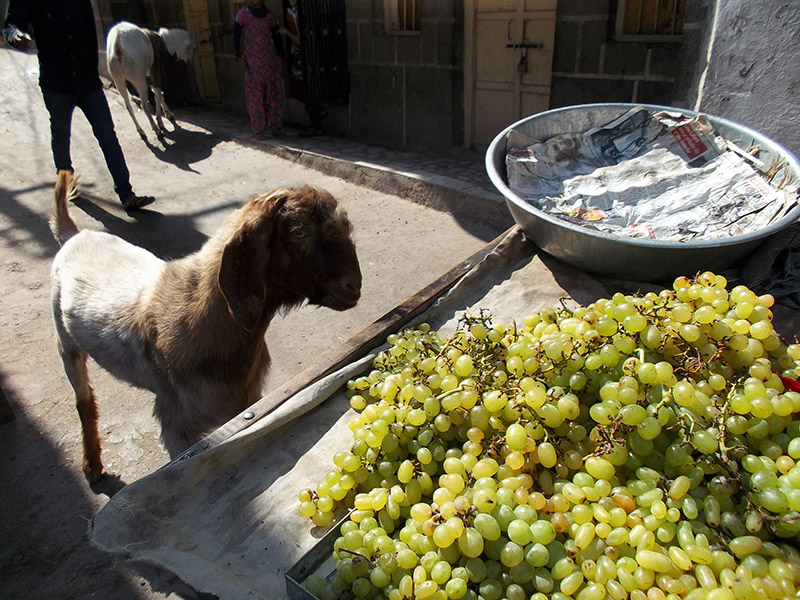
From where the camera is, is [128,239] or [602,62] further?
[128,239]

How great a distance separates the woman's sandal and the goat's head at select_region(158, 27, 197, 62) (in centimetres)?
563

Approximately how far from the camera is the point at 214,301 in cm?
201

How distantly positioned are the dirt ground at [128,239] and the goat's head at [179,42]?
4.31 feet

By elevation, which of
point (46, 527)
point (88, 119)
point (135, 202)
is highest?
point (88, 119)

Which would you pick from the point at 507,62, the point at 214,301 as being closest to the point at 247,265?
the point at 214,301

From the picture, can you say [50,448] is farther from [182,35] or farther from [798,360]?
[182,35]

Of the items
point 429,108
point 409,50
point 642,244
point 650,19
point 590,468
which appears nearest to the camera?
point 590,468

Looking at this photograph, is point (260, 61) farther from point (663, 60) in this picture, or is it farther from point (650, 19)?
point (663, 60)

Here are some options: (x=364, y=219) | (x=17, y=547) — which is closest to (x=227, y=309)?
(x=17, y=547)

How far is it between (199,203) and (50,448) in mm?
4275

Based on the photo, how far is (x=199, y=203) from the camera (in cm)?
677

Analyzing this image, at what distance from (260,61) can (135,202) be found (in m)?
3.52

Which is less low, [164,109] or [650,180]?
[650,180]

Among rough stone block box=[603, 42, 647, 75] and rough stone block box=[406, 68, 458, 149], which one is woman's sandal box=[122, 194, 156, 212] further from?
rough stone block box=[603, 42, 647, 75]
